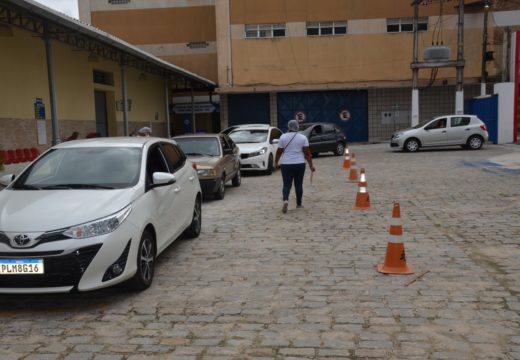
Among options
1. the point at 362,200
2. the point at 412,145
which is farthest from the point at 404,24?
the point at 362,200

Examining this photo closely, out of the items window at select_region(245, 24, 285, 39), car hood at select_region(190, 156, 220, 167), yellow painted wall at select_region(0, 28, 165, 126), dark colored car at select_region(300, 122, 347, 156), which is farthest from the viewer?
window at select_region(245, 24, 285, 39)

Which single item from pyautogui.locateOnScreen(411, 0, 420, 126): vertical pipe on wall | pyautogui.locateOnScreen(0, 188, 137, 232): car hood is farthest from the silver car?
pyautogui.locateOnScreen(0, 188, 137, 232): car hood

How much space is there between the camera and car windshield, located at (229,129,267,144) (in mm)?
17391

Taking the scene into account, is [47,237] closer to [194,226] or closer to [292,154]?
[194,226]

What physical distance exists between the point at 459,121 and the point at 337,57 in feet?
30.1

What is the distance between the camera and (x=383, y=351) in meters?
3.89

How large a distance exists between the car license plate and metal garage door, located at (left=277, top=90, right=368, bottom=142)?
2832cm

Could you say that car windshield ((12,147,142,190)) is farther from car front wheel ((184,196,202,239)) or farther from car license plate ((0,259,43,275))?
car front wheel ((184,196,202,239))

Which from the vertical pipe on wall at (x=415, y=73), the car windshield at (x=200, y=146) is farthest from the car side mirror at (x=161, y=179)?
the vertical pipe on wall at (x=415, y=73)

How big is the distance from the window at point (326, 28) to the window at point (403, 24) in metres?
2.61

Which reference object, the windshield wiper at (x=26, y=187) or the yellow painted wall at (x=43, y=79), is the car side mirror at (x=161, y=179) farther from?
the yellow painted wall at (x=43, y=79)

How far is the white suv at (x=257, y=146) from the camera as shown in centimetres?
1628

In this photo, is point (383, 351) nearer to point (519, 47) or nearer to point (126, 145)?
point (126, 145)

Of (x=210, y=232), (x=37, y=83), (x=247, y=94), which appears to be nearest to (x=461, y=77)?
(x=247, y=94)
